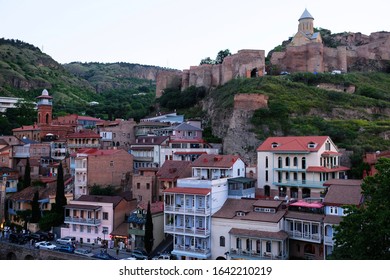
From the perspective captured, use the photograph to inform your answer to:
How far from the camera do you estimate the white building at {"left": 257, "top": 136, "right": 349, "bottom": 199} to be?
2395cm

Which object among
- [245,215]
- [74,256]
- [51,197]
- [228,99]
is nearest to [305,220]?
[245,215]

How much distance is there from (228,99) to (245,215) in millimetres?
20289

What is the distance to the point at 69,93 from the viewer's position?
2795 inches

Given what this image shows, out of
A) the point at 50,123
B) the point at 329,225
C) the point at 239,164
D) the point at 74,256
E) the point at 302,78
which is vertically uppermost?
the point at 302,78

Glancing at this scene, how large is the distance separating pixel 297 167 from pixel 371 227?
13078 mm

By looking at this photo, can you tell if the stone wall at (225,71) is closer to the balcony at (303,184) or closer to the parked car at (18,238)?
the balcony at (303,184)

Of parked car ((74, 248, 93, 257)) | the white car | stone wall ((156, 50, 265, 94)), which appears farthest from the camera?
stone wall ((156, 50, 265, 94))

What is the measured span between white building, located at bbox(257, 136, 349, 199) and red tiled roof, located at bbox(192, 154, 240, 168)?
227 centimetres

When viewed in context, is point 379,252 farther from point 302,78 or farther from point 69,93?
point 69,93

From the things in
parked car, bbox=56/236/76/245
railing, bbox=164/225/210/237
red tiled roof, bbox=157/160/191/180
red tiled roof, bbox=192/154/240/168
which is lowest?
parked car, bbox=56/236/76/245

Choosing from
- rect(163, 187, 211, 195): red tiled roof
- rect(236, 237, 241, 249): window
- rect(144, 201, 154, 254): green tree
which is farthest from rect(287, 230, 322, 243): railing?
rect(144, 201, 154, 254): green tree

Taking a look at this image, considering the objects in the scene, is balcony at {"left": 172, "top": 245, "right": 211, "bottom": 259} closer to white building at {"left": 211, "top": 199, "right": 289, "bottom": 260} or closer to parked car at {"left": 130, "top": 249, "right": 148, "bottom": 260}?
white building at {"left": 211, "top": 199, "right": 289, "bottom": 260}

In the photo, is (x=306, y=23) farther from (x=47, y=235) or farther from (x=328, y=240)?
(x=328, y=240)

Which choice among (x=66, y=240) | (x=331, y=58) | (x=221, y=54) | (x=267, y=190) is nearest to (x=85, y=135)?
(x=66, y=240)
